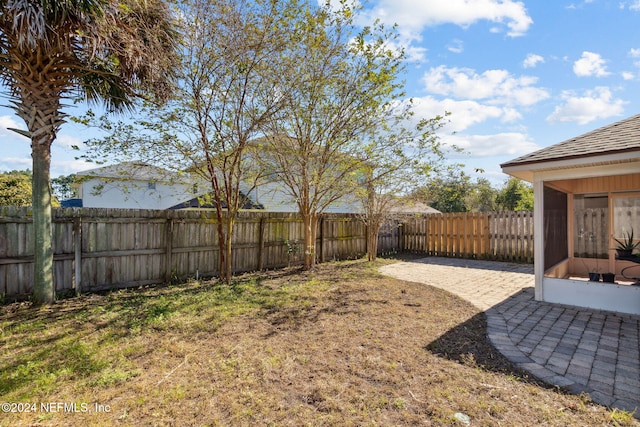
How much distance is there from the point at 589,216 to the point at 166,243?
8.82 meters

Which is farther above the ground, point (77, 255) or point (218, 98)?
point (218, 98)

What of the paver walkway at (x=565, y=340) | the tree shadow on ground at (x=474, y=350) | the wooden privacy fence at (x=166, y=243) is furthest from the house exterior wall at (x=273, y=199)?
the tree shadow on ground at (x=474, y=350)

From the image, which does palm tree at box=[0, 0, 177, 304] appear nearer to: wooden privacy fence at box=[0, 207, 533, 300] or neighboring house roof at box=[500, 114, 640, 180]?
wooden privacy fence at box=[0, 207, 533, 300]

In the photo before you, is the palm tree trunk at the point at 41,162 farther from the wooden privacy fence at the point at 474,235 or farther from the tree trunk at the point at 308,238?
the wooden privacy fence at the point at 474,235

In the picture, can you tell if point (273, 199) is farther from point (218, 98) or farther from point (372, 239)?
point (218, 98)

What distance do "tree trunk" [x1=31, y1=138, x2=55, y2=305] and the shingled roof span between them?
295 inches

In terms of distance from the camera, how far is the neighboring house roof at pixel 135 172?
575 cm

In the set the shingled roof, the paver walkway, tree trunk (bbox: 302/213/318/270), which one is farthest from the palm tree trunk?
the shingled roof

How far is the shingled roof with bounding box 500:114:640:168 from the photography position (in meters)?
4.42

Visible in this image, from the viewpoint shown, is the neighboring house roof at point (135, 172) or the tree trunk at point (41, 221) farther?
the neighboring house roof at point (135, 172)

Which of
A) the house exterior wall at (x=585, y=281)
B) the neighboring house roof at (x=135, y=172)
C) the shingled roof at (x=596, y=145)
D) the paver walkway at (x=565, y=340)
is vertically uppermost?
the shingled roof at (x=596, y=145)

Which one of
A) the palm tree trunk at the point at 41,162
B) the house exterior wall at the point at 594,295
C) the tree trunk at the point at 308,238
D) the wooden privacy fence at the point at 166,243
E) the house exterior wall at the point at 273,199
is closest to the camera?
the palm tree trunk at the point at 41,162

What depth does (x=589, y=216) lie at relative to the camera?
637cm

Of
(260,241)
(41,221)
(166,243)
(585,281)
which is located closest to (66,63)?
(41,221)
